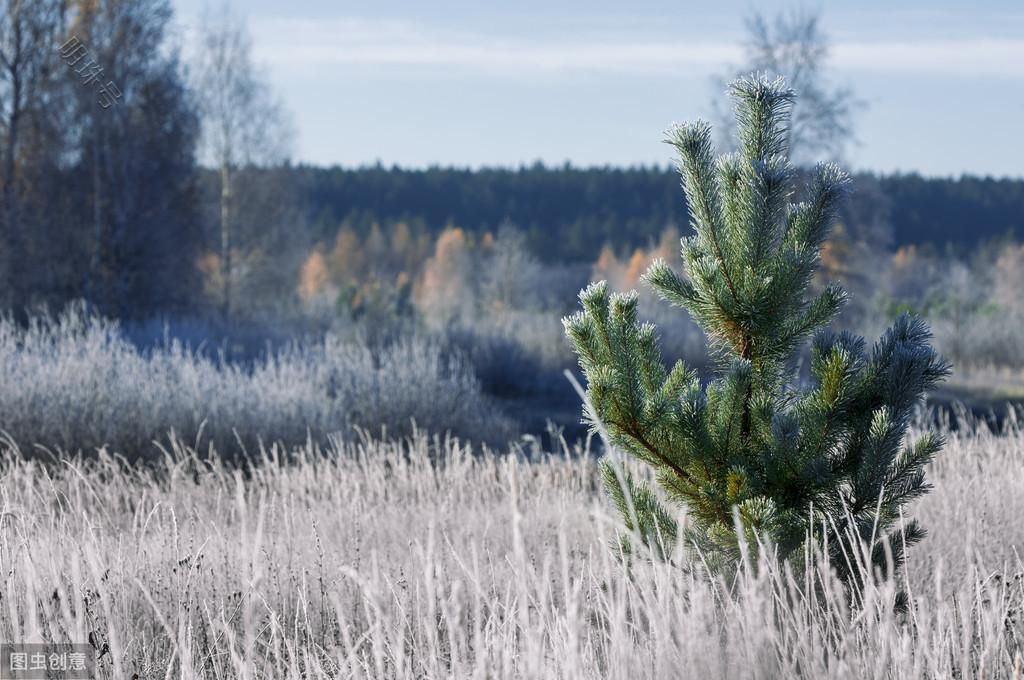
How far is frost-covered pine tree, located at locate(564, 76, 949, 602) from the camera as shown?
106 inches

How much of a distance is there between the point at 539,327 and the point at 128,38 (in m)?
8.77

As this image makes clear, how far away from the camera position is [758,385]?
113 inches

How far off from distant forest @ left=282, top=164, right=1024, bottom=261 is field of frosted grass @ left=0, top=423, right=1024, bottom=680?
67.6m

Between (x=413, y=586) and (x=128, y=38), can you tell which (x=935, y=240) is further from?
(x=413, y=586)

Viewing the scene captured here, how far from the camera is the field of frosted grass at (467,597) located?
2.12 meters

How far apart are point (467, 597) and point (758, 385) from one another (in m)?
1.68

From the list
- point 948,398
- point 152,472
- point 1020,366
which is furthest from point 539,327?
point 152,472

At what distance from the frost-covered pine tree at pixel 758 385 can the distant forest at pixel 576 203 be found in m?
69.2

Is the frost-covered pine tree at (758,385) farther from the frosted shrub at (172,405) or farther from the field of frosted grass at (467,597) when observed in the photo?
the frosted shrub at (172,405)

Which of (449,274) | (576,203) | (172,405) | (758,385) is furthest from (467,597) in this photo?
(576,203)

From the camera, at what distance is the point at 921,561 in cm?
386

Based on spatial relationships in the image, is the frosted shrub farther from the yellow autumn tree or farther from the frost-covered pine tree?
the yellow autumn tree

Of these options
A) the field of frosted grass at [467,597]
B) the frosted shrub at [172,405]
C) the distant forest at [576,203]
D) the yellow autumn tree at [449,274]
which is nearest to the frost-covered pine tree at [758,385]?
the field of frosted grass at [467,597]

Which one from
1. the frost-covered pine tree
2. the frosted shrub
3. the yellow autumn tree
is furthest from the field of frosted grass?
the yellow autumn tree
